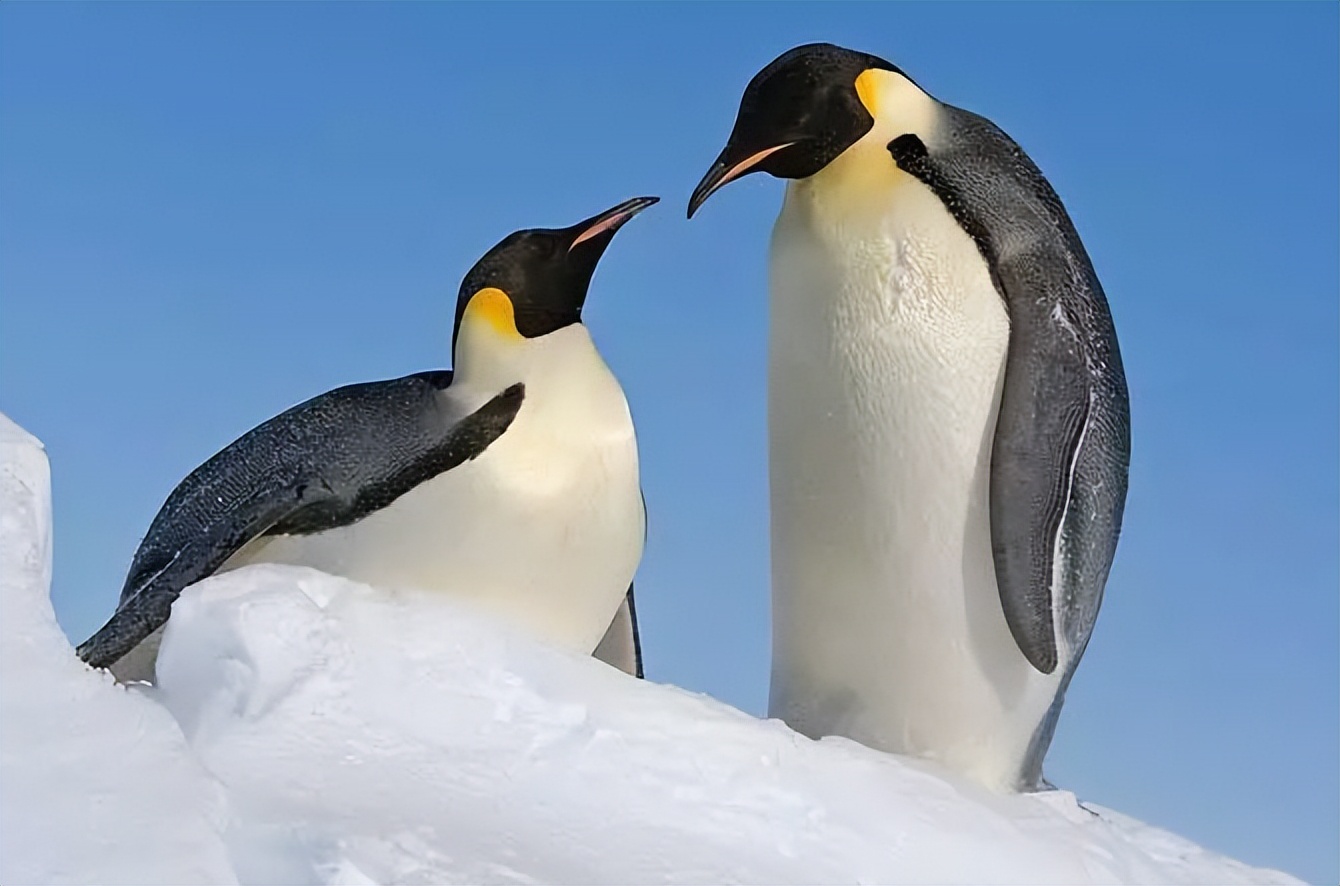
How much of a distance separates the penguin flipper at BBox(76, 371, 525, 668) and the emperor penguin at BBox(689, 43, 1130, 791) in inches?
27.9

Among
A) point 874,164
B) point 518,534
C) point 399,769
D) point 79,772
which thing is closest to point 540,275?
point 518,534

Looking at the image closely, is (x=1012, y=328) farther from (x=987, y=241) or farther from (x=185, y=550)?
(x=185, y=550)

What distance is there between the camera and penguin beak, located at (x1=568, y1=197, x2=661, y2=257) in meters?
3.50

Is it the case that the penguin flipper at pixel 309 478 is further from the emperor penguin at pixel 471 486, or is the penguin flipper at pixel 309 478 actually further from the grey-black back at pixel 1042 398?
the grey-black back at pixel 1042 398

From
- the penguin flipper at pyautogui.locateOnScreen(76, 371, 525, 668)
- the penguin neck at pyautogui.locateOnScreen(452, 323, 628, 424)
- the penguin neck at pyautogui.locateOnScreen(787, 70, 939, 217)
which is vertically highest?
the penguin neck at pyautogui.locateOnScreen(787, 70, 939, 217)

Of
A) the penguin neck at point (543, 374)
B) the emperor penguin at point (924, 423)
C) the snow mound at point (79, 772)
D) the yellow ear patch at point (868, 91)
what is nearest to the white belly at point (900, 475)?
the emperor penguin at point (924, 423)

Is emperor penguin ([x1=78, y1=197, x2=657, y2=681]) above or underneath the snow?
above

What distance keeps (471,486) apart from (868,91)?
1263mm

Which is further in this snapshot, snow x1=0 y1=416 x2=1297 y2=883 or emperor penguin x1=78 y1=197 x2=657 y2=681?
emperor penguin x1=78 y1=197 x2=657 y2=681

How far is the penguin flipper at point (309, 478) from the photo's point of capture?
10.7ft

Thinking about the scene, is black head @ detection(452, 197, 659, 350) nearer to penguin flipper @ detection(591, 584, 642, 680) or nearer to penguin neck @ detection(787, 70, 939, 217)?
penguin neck @ detection(787, 70, 939, 217)

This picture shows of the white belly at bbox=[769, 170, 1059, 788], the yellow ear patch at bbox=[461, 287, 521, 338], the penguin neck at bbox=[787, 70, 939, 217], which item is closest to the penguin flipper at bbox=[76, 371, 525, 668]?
the yellow ear patch at bbox=[461, 287, 521, 338]

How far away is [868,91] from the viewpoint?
344cm

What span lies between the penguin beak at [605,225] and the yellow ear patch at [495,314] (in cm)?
21
